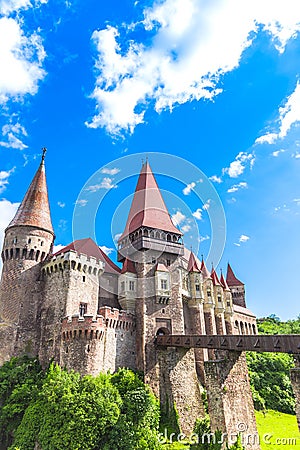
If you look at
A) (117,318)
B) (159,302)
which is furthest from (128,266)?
(117,318)

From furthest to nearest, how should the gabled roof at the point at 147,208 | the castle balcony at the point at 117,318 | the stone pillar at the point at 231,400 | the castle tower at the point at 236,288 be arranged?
1. the castle tower at the point at 236,288
2. the gabled roof at the point at 147,208
3. the castle balcony at the point at 117,318
4. the stone pillar at the point at 231,400

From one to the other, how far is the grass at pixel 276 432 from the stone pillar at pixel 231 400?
2810 mm

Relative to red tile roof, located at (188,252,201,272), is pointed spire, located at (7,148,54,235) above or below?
above

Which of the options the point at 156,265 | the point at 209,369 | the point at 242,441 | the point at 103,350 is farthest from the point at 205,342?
the point at 156,265

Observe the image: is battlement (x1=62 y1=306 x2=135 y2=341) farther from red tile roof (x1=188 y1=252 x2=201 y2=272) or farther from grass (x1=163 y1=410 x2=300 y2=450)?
red tile roof (x1=188 y1=252 x2=201 y2=272)

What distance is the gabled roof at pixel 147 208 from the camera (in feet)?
124

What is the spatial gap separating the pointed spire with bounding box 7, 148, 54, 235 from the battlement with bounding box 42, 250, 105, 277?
473 cm

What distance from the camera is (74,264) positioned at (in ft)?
102

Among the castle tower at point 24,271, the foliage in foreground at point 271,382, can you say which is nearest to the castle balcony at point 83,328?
the castle tower at point 24,271

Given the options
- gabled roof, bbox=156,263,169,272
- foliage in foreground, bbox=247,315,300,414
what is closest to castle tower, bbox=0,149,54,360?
gabled roof, bbox=156,263,169,272

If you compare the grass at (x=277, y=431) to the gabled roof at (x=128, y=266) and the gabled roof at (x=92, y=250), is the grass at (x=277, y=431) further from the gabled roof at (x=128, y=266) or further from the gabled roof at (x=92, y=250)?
the gabled roof at (x=92, y=250)

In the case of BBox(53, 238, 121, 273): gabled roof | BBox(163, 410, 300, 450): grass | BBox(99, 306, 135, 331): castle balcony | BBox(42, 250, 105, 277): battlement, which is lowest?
BBox(163, 410, 300, 450): grass

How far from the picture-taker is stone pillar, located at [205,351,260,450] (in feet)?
71.2

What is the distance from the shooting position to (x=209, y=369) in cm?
2309
